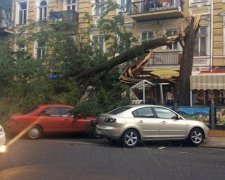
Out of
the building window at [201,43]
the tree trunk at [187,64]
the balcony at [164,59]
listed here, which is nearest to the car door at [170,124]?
the tree trunk at [187,64]

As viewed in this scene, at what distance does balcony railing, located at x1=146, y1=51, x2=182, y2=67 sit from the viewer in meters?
27.5

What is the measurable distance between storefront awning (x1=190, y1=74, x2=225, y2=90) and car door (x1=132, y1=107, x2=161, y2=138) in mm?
8484

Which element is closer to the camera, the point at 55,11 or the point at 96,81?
the point at 96,81

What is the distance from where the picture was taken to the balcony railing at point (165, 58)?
2752cm

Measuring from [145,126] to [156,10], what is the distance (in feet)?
49.0

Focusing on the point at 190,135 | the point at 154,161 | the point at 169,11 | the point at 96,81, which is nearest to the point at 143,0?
the point at 169,11

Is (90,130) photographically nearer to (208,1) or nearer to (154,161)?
(154,161)

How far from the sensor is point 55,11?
3288cm

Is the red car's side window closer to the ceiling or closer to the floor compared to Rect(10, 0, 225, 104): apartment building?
closer to the floor

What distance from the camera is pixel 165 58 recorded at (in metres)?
27.8

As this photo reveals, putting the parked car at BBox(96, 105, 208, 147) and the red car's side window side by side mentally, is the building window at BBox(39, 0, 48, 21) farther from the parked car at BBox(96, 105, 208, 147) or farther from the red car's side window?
the parked car at BBox(96, 105, 208, 147)

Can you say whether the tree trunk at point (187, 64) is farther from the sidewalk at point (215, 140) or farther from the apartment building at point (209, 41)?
the apartment building at point (209, 41)

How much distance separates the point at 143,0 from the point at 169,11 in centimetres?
269

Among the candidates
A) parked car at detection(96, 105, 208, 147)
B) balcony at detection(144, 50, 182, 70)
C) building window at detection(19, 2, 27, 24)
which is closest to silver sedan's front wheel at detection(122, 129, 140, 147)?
parked car at detection(96, 105, 208, 147)
